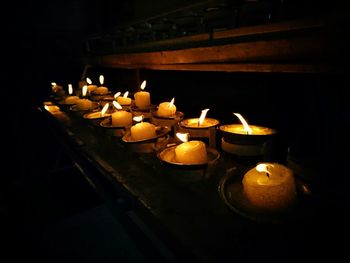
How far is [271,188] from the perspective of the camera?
1.28 metres

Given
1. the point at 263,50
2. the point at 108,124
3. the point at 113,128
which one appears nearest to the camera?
the point at 263,50

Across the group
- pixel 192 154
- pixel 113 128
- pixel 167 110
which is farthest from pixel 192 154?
pixel 113 128

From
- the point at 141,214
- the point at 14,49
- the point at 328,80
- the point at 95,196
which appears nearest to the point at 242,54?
the point at 328,80

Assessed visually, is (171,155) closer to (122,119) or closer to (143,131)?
(143,131)

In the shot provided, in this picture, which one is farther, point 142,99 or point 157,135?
point 142,99

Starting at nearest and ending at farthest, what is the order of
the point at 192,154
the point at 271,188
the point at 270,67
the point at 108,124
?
the point at 271,188 → the point at 192,154 → the point at 270,67 → the point at 108,124

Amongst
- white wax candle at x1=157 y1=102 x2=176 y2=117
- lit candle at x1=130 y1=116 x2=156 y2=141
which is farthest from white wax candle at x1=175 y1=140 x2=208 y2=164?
white wax candle at x1=157 y1=102 x2=176 y2=117

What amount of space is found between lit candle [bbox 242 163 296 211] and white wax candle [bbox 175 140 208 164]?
0.36m

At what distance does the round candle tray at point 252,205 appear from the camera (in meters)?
1.16

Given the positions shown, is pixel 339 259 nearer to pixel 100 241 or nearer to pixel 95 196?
pixel 100 241

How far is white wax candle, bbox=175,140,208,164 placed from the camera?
1.64 metres

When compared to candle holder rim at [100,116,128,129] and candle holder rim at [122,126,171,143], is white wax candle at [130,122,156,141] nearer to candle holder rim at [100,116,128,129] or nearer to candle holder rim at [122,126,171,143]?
candle holder rim at [122,126,171,143]

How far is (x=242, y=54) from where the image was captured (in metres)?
2.28

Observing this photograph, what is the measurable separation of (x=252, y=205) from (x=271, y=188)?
0.49 ft
